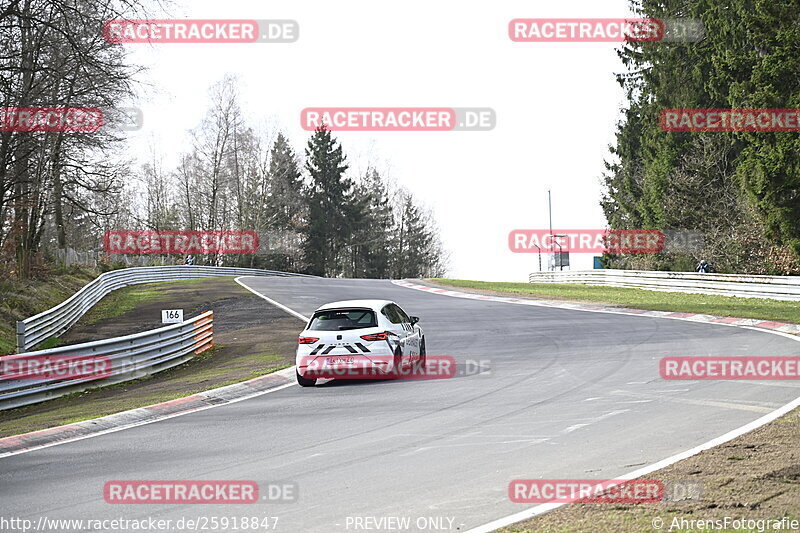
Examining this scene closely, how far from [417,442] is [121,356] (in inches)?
416

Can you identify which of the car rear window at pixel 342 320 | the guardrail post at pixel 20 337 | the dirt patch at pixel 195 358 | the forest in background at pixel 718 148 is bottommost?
the dirt patch at pixel 195 358

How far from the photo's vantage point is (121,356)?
1789 centimetres

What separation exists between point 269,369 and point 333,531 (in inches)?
442

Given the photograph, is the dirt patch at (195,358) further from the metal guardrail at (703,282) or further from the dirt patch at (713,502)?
the metal guardrail at (703,282)

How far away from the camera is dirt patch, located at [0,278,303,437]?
45.3 feet

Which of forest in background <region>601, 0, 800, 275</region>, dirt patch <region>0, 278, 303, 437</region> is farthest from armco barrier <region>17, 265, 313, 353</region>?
forest in background <region>601, 0, 800, 275</region>

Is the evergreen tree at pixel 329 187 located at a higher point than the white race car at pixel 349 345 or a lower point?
higher

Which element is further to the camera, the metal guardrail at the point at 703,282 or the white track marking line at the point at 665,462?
the metal guardrail at the point at 703,282

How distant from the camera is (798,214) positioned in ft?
106

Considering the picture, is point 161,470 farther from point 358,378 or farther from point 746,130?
point 746,130

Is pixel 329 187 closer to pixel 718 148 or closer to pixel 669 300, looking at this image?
pixel 718 148

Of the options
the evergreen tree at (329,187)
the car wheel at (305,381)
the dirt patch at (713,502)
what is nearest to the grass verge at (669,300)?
the car wheel at (305,381)

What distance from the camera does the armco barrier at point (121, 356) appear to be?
14979 millimetres

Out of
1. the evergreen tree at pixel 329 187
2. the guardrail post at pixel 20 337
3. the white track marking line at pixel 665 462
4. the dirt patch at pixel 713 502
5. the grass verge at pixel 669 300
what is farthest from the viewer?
the evergreen tree at pixel 329 187
